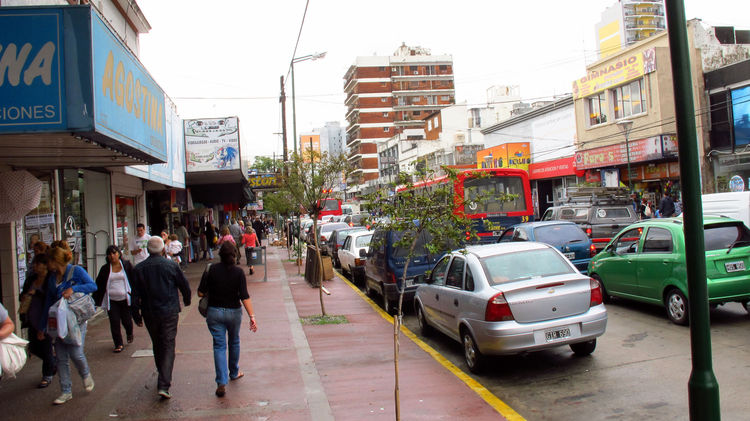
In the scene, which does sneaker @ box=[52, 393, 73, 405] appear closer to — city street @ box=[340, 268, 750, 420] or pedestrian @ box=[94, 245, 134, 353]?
pedestrian @ box=[94, 245, 134, 353]

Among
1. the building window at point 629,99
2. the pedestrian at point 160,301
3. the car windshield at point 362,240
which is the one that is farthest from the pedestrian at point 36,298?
the building window at point 629,99

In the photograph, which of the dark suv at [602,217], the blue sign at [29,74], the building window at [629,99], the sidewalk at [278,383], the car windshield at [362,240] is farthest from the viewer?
the building window at [629,99]

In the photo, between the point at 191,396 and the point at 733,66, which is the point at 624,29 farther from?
the point at 191,396

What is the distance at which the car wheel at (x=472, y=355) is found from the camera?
7.16m

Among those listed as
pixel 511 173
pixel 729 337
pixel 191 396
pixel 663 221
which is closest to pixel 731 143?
pixel 511 173

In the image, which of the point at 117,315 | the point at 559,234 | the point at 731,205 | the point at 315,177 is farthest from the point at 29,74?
the point at 731,205

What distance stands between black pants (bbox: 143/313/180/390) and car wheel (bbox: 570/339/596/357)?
5.03 meters

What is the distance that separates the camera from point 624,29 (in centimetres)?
8050

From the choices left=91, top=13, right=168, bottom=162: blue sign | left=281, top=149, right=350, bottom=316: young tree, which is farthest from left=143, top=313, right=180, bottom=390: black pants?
left=281, top=149, right=350, bottom=316: young tree

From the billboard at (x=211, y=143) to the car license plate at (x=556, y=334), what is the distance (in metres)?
13.7

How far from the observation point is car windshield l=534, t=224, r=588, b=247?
41.9ft

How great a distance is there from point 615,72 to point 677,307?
78.6ft

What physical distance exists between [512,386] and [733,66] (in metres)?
23.4

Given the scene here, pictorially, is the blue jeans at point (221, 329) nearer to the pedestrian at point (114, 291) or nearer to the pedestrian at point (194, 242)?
the pedestrian at point (114, 291)
